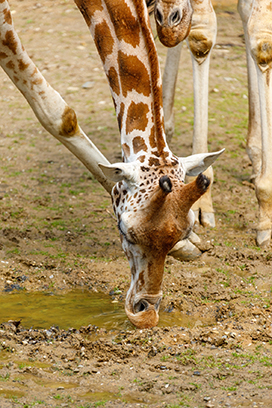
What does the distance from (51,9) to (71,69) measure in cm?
476

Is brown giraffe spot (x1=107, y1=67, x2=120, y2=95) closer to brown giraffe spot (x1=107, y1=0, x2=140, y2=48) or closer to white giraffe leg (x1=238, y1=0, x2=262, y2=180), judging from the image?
brown giraffe spot (x1=107, y1=0, x2=140, y2=48)

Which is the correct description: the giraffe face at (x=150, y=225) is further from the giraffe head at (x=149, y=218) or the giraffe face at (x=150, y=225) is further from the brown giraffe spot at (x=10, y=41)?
the brown giraffe spot at (x=10, y=41)

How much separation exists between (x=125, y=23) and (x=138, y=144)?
3.60 feet

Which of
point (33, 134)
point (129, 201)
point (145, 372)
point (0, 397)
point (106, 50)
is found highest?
point (106, 50)

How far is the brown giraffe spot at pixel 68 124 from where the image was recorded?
241 inches

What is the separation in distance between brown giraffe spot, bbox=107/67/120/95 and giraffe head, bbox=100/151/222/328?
0.89 m

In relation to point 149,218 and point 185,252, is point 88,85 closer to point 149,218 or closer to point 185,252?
point 185,252

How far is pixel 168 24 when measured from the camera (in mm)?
5773

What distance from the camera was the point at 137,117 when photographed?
4.94 meters

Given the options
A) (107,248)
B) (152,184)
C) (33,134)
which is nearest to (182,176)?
(152,184)

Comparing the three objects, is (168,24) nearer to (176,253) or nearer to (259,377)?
(176,253)

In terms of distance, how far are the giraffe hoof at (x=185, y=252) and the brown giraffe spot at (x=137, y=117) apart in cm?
190

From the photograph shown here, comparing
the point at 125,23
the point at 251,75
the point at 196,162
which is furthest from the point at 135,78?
the point at 251,75

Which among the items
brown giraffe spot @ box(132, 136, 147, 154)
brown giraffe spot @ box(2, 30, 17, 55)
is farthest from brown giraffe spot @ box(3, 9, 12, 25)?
brown giraffe spot @ box(132, 136, 147, 154)
